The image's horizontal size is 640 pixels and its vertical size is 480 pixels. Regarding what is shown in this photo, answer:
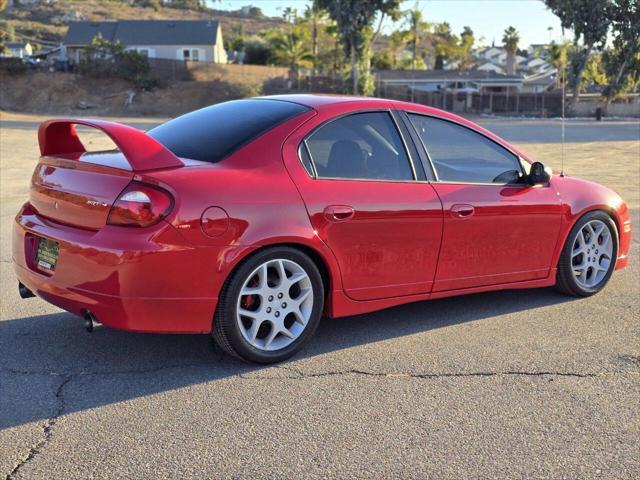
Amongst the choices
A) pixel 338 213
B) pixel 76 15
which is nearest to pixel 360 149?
Answer: pixel 338 213

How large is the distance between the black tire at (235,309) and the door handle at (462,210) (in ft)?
3.70

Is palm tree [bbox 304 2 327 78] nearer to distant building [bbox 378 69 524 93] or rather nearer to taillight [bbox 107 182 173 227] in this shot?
distant building [bbox 378 69 524 93]

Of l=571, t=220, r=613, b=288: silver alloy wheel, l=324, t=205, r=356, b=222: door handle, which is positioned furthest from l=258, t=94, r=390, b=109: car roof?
l=571, t=220, r=613, b=288: silver alloy wheel

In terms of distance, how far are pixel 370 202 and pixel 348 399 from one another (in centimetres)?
130

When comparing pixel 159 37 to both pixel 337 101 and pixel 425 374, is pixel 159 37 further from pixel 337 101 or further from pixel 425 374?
pixel 425 374

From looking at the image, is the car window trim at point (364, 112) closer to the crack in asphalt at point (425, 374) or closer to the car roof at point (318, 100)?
the car roof at point (318, 100)

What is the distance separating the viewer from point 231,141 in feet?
14.6

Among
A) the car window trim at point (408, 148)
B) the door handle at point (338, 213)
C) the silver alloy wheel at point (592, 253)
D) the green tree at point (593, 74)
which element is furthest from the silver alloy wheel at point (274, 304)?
the green tree at point (593, 74)

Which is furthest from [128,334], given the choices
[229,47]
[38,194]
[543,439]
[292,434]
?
[229,47]

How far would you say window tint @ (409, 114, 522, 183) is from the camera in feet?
16.7

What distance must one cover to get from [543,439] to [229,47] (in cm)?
9597

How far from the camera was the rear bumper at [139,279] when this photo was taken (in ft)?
12.7

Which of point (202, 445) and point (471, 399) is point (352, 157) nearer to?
point (471, 399)

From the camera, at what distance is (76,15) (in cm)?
11869
